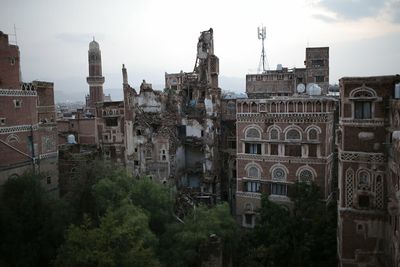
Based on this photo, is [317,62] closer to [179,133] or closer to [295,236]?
[179,133]

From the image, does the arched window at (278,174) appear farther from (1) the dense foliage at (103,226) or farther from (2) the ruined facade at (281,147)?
(1) the dense foliage at (103,226)

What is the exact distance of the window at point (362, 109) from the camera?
1022 inches

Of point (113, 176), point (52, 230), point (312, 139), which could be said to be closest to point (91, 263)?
point (52, 230)

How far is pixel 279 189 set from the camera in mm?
36438

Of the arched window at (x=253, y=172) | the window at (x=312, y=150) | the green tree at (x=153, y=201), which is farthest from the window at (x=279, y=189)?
the green tree at (x=153, y=201)

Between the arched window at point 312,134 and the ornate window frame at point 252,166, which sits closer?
the arched window at point 312,134

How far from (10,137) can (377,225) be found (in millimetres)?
30362

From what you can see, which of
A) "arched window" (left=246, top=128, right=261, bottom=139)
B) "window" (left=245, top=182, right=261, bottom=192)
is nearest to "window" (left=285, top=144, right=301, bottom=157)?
"arched window" (left=246, top=128, right=261, bottom=139)

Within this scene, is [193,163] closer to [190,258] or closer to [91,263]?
[190,258]

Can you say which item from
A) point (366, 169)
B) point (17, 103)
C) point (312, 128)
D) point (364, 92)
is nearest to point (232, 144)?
point (312, 128)

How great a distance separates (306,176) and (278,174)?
2.66m

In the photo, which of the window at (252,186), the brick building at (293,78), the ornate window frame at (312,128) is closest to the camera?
the ornate window frame at (312,128)

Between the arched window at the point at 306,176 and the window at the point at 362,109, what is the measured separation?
10063 mm

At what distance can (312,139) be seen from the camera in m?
34.6
